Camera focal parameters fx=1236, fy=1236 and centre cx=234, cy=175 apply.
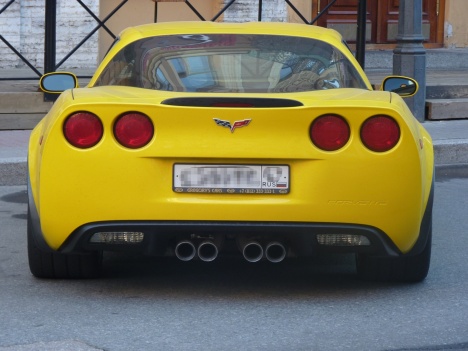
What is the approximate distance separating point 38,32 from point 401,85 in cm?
938

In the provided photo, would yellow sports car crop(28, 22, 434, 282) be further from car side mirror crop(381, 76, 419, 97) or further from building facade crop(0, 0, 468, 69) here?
building facade crop(0, 0, 468, 69)

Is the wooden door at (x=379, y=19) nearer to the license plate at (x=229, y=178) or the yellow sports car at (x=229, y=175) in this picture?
the yellow sports car at (x=229, y=175)

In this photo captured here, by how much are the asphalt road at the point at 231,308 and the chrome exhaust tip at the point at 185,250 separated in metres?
0.23

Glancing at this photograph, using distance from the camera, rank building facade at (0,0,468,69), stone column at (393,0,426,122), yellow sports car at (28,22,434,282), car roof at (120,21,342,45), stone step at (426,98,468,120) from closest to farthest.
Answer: yellow sports car at (28,22,434,282), car roof at (120,21,342,45), stone column at (393,0,426,122), stone step at (426,98,468,120), building facade at (0,0,468,69)

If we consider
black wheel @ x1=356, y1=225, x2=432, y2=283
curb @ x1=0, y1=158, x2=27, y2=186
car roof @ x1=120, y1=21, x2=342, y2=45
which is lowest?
curb @ x1=0, y1=158, x2=27, y2=186

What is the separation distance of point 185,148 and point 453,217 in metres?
3.51

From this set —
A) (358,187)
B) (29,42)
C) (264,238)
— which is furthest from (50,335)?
(29,42)

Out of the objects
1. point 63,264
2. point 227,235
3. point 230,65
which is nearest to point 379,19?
point 230,65

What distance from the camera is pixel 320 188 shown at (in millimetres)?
5414

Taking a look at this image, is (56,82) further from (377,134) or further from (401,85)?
(377,134)

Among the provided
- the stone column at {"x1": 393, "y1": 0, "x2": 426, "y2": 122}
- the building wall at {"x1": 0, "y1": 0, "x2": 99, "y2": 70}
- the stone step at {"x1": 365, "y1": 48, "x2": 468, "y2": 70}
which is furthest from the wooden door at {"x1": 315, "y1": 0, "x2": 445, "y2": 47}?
the stone column at {"x1": 393, "y1": 0, "x2": 426, "y2": 122}

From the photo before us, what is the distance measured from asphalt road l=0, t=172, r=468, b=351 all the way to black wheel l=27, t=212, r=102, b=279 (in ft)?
0.16

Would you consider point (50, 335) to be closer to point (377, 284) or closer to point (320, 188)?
point (320, 188)

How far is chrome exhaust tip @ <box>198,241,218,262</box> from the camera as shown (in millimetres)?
5586
